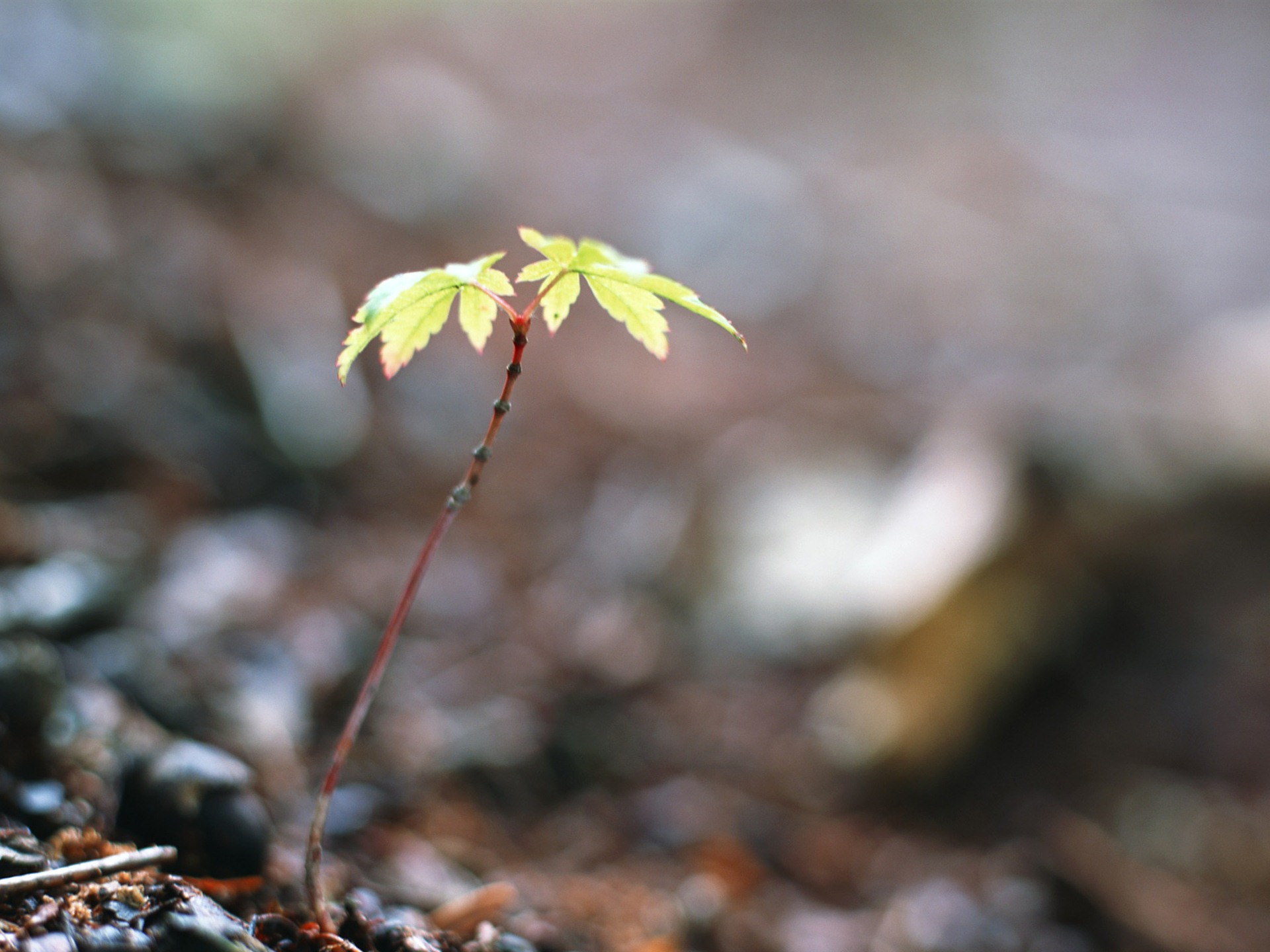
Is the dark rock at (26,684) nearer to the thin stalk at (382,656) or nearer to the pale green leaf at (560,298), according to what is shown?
the thin stalk at (382,656)

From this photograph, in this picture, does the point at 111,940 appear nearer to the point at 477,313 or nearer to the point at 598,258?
the point at 477,313

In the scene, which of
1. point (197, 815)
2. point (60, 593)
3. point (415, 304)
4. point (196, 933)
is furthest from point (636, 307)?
point (60, 593)

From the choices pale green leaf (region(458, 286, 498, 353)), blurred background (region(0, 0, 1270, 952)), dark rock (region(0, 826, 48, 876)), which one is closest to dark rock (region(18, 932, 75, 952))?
dark rock (region(0, 826, 48, 876))

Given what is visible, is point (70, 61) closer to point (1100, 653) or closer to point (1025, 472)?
point (1025, 472)

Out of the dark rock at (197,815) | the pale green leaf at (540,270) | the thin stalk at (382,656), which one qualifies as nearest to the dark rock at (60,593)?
the dark rock at (197,815)

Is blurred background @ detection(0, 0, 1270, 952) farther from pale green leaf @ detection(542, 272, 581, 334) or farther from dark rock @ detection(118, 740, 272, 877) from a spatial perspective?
pale green leaf @ detection(542, 272, 581, 334)

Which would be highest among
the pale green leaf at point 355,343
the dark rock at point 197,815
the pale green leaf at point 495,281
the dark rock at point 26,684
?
the pale green leaf at point 495,281
